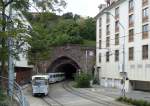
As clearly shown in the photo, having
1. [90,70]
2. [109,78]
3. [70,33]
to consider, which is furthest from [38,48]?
[70,33]

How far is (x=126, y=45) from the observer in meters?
65.1

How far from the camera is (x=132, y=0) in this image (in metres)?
63.6

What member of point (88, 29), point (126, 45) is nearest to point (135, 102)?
Result: point (126, 45)

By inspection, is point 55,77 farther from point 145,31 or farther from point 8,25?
point 8,25

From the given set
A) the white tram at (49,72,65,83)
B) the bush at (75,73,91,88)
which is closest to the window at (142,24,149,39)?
the bush at (75,73,91,88)

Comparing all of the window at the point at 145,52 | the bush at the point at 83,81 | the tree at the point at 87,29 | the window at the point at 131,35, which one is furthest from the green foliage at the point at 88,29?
the window at the point at 145,52

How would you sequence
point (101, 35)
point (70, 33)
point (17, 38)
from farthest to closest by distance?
point (70, 33)
point (101, 35)
point (17, 38)

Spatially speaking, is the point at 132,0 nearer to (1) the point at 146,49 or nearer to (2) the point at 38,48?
(1) the point at 146,49

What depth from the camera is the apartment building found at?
58.2m

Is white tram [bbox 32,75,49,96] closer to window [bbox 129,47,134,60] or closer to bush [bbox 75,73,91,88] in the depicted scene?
window [bbox 129,47,134,60]

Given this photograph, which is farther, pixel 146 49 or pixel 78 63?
pixel 78 63

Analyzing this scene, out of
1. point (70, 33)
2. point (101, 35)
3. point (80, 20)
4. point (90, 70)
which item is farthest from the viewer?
point (80, 20)

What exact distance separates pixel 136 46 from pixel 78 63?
32014 millimetres

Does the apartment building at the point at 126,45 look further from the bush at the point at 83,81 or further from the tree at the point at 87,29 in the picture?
the tree at the point at 87,29
